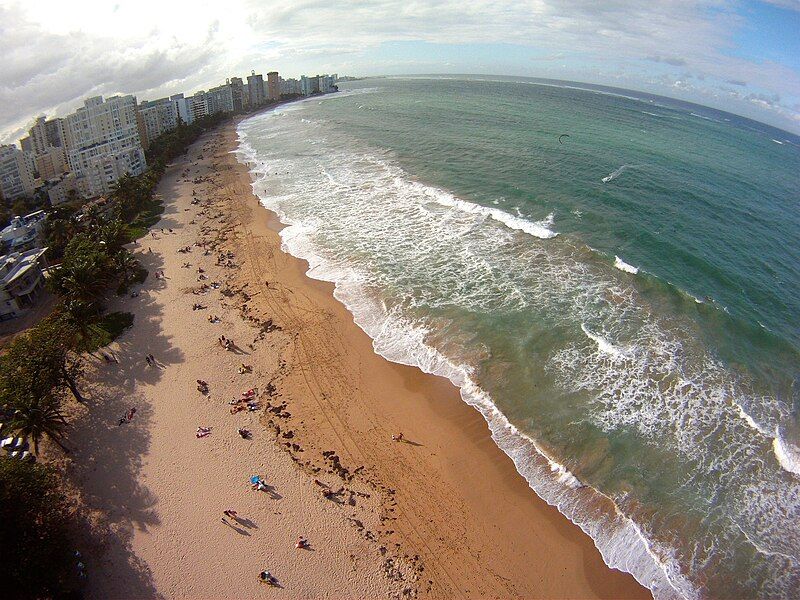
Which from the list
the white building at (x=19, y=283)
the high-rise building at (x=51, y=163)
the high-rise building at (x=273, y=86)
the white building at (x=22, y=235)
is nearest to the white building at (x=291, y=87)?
the high-rise building at (x=273, y=86)

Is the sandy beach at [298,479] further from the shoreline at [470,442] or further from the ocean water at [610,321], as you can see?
the ocean water at [610,321]

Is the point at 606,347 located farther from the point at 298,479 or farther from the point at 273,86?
the point at 273,86

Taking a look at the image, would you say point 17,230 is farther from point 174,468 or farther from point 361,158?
point 361,158

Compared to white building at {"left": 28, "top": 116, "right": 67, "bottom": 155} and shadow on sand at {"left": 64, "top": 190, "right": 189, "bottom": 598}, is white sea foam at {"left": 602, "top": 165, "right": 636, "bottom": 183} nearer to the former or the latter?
shadow on sand at {"left": 64, "top": 190, "right": 189, "bottom": 598}

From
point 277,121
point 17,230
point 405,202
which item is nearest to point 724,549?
point 405,202

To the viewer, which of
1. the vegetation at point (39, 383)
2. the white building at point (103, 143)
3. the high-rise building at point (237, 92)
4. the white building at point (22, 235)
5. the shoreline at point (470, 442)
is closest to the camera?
the shoreline at point (470, 442)
